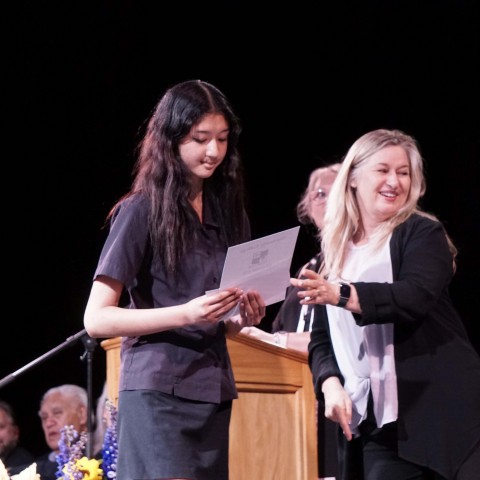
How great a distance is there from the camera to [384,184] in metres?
2.62

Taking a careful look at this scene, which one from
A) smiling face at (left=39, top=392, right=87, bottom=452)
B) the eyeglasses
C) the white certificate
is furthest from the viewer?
smiling face at (left=39, top=392, right=87, bottom=452)

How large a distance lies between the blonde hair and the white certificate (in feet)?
1.22

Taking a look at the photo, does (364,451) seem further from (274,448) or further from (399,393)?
(274,448)

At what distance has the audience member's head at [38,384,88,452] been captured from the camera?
18.4ft

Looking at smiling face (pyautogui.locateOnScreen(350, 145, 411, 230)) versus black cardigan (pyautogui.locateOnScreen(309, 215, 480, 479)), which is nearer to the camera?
black cardigan (pyautogui.locateOnScreen(309, 215, 480, 479))

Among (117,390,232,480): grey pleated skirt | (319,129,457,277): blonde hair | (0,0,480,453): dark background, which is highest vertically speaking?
(0,0,480,453): dark background

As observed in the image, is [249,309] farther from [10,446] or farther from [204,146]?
[10,446]

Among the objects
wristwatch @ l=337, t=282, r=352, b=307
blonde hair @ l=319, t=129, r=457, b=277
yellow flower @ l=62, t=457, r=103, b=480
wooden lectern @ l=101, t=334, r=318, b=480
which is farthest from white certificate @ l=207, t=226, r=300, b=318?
wooden lectern @ l=101, t=334, r=318, b=480

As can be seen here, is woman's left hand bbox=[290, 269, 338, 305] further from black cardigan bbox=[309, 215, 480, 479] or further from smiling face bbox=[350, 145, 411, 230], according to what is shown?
smiling face bbox=[350, 145, 411, 230]

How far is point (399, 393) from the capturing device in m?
2.33

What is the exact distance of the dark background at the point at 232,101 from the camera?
563 cm

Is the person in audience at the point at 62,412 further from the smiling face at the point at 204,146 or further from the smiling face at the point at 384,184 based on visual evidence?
the smiling face at the point at 204,146

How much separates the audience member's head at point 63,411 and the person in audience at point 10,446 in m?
0.19

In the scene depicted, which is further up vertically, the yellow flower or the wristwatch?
the wristwatch
